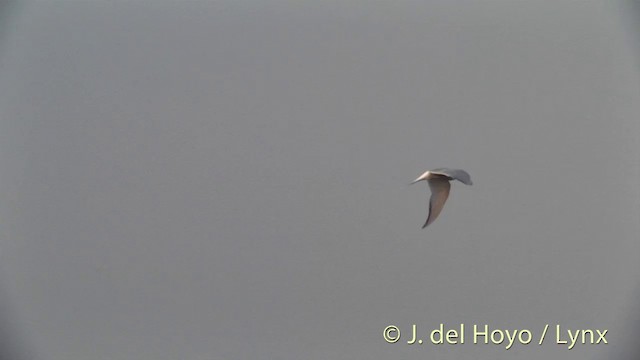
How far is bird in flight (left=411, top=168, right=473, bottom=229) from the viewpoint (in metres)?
A: 2.35

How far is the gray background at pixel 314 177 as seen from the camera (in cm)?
235

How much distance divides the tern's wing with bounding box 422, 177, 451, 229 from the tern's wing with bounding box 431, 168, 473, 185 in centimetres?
2

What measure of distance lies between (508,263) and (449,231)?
0.68 feet

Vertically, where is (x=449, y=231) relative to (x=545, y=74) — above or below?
below

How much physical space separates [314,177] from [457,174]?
45 cm

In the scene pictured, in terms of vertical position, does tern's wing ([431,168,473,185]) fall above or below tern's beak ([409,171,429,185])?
above

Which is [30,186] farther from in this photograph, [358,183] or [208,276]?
[358,183]

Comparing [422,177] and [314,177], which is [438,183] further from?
[314,177]

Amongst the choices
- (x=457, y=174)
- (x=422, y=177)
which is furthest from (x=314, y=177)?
(x=457, y=174)

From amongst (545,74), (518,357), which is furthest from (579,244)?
(545,74)

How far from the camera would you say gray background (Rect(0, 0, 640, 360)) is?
2354 mm

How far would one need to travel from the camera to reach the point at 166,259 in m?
2.37

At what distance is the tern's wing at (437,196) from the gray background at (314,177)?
0.03 metres

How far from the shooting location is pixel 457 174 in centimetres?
234
